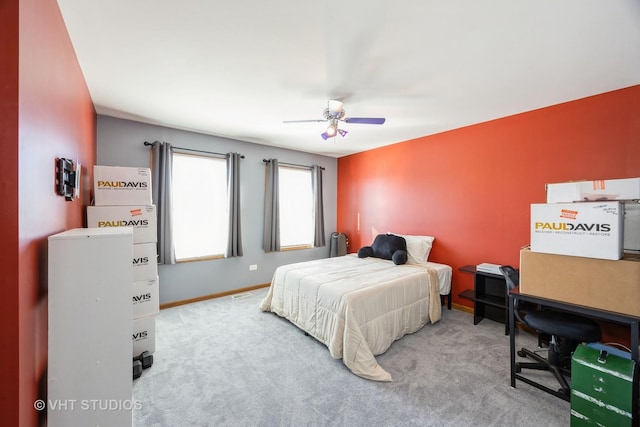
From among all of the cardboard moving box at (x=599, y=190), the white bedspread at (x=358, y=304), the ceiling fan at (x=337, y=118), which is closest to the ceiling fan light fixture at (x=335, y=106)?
the ceiling fan at (x=337, y=118)

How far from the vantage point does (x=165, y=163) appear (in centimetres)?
349

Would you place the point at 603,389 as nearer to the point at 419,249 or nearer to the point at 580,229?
the point at 580,229

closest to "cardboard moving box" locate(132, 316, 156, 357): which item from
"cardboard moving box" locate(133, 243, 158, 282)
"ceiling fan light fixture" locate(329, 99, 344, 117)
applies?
"cardboard moving box" locate(133, 243, 158, 282)

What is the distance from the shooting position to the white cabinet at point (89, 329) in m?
1.20

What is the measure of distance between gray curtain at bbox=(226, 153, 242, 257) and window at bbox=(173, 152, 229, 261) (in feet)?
0.31

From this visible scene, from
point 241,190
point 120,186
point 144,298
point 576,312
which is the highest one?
point 241,190

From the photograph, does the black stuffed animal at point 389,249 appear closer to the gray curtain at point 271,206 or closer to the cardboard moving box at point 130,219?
the gray curtain at point 271,206

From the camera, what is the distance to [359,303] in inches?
92.7

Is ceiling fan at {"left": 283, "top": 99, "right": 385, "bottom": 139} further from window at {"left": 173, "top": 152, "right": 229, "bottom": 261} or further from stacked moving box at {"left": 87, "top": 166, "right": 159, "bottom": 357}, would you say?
window at {"left": 173, "top": 152, "right": 229, "bottom": 261}

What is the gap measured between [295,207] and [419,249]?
8.06 ft

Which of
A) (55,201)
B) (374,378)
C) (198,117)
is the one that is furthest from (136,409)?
(198,117)

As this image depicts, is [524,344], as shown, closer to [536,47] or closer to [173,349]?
[536,47]

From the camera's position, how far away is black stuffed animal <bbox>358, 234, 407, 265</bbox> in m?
3.60

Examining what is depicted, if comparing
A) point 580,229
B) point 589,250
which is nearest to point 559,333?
point 589,250
